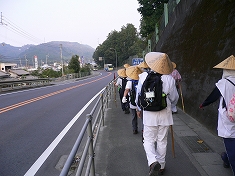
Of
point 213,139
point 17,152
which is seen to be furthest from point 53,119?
point 213,139

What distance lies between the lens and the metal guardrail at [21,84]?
18.5 meters

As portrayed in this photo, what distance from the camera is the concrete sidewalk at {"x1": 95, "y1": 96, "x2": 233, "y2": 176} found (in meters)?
3.60

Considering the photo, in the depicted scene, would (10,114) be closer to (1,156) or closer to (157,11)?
(1,156)

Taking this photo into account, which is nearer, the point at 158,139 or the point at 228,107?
the point at 228,107

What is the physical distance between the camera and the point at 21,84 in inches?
881

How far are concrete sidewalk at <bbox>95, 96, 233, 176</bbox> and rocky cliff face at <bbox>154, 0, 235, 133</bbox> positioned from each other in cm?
55

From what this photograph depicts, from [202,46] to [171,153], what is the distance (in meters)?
3.87

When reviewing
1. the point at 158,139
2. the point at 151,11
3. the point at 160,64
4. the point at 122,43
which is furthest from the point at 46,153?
the point at 122,43

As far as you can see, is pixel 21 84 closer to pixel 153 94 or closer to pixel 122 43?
pixel 153 94

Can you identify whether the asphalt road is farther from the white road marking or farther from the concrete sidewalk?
the concrete sidewalk

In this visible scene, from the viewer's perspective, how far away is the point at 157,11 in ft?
74.5

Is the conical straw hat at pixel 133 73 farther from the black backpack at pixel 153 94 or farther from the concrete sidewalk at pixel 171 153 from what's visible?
the black backpack at pixel 153 94

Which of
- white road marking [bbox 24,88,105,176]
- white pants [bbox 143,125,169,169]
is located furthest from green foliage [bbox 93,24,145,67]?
white pants [bbox 143,125,169,169]

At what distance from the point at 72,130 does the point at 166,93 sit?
13.3 feet
